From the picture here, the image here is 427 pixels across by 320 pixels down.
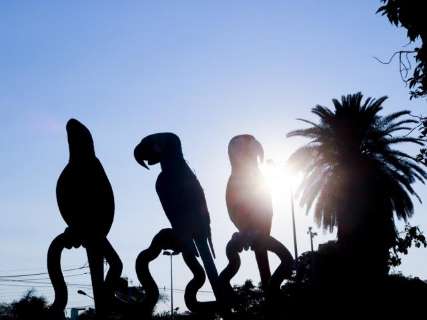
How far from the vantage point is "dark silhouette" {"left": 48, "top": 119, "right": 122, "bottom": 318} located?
774 centimetres

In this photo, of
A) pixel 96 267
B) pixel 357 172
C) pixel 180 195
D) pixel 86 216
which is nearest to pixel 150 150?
pixel 180 195

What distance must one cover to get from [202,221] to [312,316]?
448cm

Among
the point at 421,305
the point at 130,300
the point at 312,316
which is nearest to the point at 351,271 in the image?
the point at 421,305

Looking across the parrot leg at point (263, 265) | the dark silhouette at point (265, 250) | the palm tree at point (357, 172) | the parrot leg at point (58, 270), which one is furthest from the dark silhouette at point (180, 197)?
the palm tree at point (357, 172)

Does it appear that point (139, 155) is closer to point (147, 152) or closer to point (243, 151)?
point (147, 152)

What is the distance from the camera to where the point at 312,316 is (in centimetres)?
1142

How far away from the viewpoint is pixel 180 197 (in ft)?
27.8

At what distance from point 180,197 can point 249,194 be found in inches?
43.8

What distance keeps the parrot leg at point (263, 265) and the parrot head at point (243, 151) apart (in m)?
1.49

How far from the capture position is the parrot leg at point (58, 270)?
25.0 ft

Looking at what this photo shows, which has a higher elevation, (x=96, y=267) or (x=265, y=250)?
(x=265, y=250)

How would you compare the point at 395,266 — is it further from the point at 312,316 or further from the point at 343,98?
the point at 312,316

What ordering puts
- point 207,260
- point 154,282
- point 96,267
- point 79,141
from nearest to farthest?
1. point 96,267
2. point 154,282
3. point 207,260
4. point 79,141

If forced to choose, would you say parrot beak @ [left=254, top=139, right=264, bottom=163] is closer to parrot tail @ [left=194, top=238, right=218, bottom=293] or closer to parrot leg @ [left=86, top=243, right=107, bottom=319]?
parrot tail @ [left=194, top=238, right=218, bottom=293]
